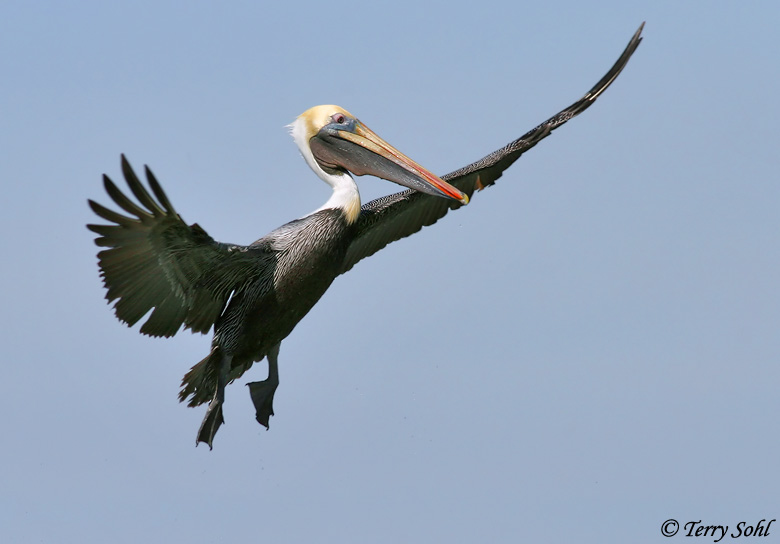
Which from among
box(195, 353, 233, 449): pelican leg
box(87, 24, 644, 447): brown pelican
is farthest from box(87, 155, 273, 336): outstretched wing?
box(195, 353, 233, 449): pelican leg

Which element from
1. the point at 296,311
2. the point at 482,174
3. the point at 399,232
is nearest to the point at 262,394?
the point at 296,311

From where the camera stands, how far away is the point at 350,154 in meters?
10.9

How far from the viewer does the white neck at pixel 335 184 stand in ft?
34.9

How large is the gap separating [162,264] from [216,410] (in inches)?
59.1

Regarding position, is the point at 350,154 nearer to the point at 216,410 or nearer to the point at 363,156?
the point at 363,156

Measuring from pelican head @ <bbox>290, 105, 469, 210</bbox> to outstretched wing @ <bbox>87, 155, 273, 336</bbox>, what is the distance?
107cm

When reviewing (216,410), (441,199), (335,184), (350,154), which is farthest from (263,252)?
(441,199)

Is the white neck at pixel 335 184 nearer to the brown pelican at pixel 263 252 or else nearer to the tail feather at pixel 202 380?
the brown pelican at pixel 263 252

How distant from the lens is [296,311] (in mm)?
10398

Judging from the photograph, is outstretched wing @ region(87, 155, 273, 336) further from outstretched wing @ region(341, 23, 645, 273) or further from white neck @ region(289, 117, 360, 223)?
outstretched wing @ region(341, 23, 645, 273)

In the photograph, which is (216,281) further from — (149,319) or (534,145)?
(534,145)

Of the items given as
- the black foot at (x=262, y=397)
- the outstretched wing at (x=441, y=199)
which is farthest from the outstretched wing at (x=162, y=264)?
the outstretched wing at (x=441, y=199)

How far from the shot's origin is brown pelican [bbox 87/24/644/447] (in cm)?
938

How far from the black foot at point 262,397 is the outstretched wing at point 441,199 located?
4.04 ft
